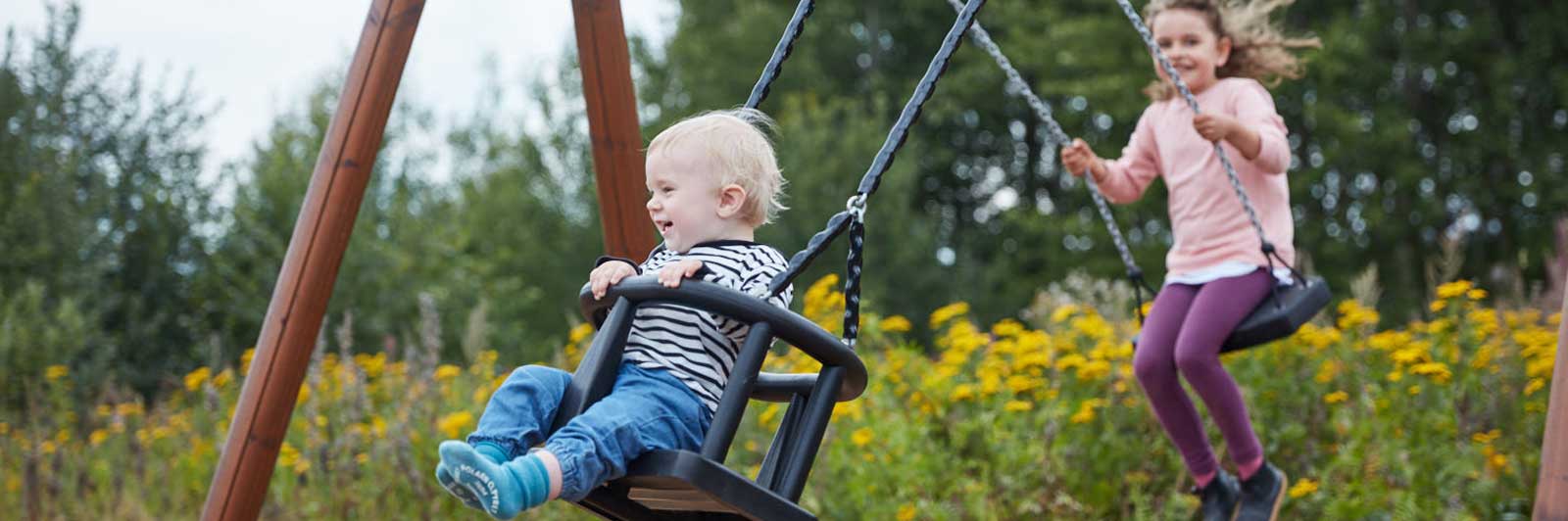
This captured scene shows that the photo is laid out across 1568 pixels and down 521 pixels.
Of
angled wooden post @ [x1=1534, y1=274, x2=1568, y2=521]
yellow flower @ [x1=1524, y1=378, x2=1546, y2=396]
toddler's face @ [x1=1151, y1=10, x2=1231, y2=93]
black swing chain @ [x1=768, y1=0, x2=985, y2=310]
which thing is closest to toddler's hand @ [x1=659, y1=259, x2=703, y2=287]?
black swing chain @ [x1=768, y1=0, x2=985, y2=310]

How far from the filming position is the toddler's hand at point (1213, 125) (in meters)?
3.54

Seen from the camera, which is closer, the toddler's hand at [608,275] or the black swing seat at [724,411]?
the black swing seat at [724,411]

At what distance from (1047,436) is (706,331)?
2.34 metres

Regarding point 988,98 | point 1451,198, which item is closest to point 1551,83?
point 1451,198

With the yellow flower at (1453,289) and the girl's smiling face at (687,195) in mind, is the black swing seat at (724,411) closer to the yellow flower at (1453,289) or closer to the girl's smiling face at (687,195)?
the girl's smiling face at (687,195)

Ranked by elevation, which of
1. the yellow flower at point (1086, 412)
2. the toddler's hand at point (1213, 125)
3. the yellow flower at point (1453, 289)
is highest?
the toddler's hand at point (1213, 125)

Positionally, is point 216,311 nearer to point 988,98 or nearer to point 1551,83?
point 988,98

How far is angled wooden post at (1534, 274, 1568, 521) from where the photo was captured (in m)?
2.71

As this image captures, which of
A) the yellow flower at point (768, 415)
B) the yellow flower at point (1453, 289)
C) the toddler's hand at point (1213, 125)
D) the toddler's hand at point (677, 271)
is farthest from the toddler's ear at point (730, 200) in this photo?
the yellow flower at point (1453, 289)

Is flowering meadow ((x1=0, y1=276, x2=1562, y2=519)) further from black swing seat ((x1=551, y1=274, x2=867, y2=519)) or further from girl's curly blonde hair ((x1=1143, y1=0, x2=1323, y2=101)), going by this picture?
black swing seat ((x1=551, y1=274, x2=867, y2=519))

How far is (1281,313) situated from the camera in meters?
3.56

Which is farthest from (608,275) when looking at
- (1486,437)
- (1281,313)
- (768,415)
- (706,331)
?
(1486,437)

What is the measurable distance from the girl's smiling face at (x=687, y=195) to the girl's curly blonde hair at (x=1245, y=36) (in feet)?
5.66

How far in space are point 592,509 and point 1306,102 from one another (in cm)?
1721
